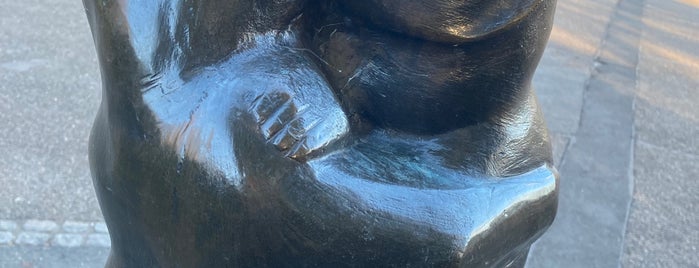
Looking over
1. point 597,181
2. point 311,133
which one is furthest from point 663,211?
point 311,133

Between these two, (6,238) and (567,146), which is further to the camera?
(567,146)

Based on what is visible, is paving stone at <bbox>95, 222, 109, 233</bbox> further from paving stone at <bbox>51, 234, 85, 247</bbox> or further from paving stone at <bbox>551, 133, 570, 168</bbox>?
paving stone at <bbox>551, 133, 570, 168</bbox>

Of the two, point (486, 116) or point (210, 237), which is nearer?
point (210, 237)

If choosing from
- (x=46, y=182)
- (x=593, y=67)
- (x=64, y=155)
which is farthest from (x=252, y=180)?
(x=593, y=67)

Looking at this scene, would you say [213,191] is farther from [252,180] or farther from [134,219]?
[134,219]

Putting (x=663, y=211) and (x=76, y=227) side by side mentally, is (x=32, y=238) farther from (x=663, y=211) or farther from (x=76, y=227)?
(x=663, y=211)

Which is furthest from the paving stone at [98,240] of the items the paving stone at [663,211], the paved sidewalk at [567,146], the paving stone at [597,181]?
the paving stone at [663,211]
